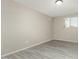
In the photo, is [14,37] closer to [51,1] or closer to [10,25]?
[10,25]

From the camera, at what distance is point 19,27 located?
3.77m

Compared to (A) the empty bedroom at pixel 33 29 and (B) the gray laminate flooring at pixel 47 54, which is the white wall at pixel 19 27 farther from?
(B) the gray laminate flooring at pixel 47 54

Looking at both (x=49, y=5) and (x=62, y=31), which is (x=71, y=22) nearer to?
(x=62, y=31)

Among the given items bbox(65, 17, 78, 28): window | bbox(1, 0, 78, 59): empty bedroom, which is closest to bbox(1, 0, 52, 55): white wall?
bbox(1, 0, 78, 59): empty bedroom

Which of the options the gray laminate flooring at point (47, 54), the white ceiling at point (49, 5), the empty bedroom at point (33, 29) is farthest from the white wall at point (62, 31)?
the gray laminate flooring at point (47, 54)

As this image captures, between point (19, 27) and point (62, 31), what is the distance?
12.3 ft

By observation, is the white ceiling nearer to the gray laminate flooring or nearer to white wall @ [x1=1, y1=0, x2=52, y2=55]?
white wall @ [x1=1, y1=0, x2=52, y2=55]

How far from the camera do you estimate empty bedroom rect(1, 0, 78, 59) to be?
3.20m

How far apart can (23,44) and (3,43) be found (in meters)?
1.05

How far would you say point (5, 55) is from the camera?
127 inches

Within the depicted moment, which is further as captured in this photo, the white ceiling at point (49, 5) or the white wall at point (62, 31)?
the white wall at point (62, 31)

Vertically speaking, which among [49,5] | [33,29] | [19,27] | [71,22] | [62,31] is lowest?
[62,31]

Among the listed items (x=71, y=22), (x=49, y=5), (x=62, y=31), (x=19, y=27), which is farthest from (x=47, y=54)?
(x=71, y=22)

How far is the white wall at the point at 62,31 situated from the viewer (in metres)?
5.77
